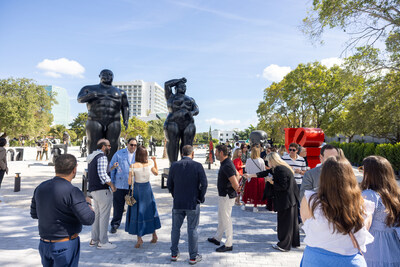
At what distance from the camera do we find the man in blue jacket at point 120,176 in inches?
184

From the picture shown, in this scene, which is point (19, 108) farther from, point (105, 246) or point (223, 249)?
point (223, 249)

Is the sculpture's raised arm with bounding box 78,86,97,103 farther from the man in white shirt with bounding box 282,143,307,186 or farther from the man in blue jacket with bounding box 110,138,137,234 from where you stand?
the man in white shirt with bounding box 282,143,307,186

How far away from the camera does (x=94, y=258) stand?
12.1ft

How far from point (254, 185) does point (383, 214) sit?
442 centimetres

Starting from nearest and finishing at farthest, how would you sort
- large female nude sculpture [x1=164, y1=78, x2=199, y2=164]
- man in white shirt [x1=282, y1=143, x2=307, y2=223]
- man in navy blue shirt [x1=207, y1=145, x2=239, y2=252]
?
man in navy blue shirt [x1=207, y1=145, x2=239, y2=252] → man in white shirt [x1=282, y1=143, x2=307, y2=223] → large female nude sculpture [x1=164, y1=78, x2=199, y2=164]

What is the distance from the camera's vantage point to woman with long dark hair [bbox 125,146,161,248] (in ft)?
13.2

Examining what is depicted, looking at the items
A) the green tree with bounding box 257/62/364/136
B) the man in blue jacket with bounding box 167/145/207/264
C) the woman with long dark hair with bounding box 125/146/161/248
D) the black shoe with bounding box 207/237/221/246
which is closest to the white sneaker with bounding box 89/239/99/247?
the woman with long dark hair with bounding box 125/146/161/248

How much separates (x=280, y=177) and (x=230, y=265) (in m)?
1.55

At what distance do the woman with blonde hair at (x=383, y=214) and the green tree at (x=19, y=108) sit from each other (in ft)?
109

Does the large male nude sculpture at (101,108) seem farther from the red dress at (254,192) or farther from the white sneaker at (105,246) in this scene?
the red dress at (254,192)

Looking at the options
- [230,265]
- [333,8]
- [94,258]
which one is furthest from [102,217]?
[333,8]

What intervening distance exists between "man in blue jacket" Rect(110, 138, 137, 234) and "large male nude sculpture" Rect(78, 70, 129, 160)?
187cm

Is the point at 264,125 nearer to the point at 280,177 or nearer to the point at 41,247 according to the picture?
the point at 280,177

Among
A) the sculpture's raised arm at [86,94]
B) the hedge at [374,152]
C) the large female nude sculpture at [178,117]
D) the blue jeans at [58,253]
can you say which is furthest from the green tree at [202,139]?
the blue jeans at [58,253]
